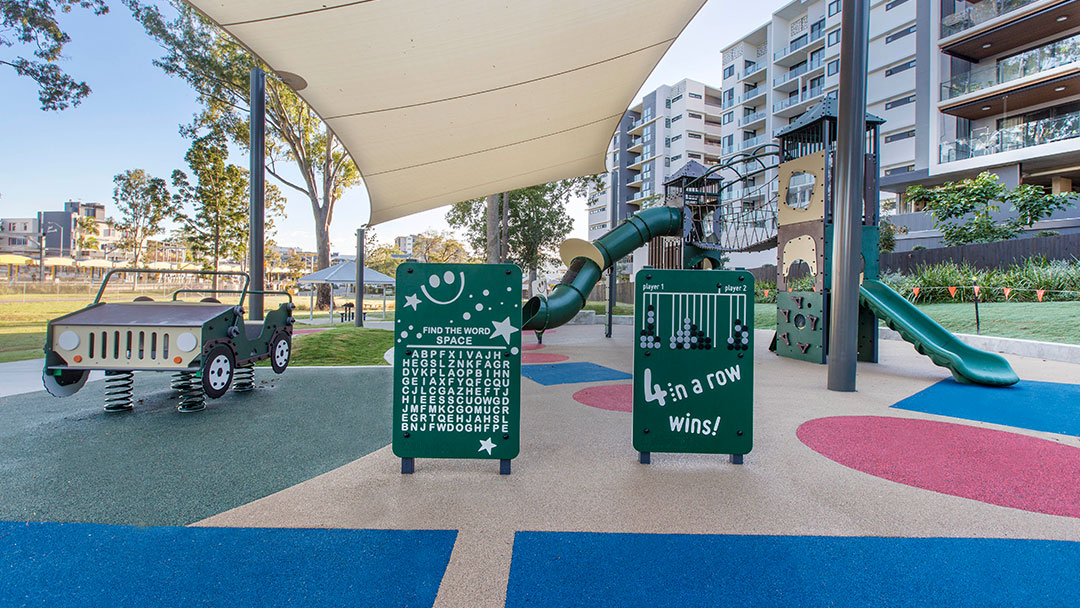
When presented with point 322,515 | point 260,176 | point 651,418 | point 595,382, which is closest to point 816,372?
point 595,382

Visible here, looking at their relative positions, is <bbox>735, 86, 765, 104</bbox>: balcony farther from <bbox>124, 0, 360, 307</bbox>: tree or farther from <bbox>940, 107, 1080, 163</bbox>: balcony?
<bbox>124, 0, 360, 307</bbox>: tree

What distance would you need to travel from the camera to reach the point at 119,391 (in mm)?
4621

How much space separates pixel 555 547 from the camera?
7.23ft

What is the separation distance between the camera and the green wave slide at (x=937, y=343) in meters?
6.26

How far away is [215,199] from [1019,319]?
27612 millimetres

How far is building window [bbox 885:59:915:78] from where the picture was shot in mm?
30795

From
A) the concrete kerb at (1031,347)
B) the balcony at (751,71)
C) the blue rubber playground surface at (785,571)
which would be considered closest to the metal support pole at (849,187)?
the blue rubber playground surface at (785,571)

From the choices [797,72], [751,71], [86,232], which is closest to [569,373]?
[797,72]

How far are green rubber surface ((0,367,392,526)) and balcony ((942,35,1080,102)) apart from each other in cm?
2983

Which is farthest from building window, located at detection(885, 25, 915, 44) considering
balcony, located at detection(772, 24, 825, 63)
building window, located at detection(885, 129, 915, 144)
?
building window, located at detection(885, 129, 915, 144)

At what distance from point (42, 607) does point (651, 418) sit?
2.90m

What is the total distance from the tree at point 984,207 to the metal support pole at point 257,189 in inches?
811

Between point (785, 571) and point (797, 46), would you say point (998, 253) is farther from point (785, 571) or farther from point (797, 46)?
point (797, 46)

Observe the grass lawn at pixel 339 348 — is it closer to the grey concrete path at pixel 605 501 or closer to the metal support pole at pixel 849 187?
the grey concrete path at pixel 605 501
